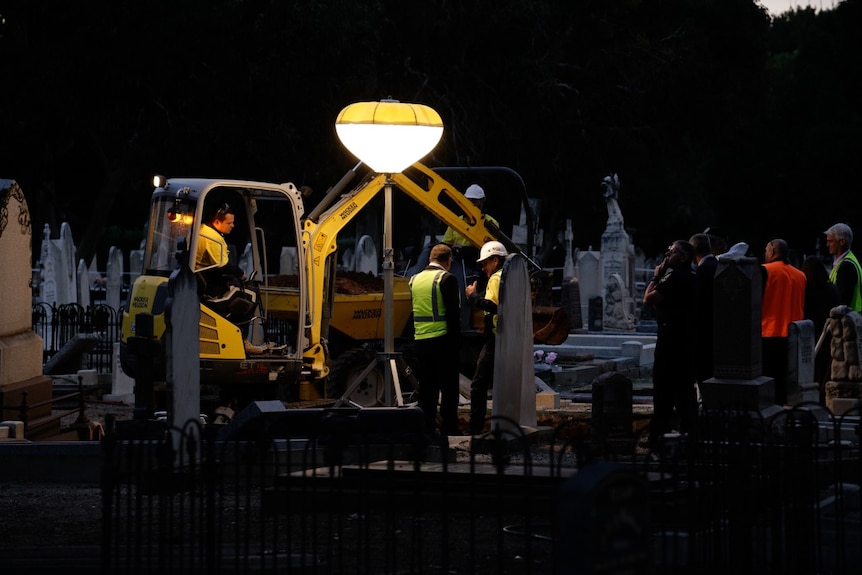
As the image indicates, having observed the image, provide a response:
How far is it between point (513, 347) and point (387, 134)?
7.58 ft

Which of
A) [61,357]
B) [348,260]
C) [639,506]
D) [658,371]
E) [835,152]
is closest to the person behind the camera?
[639,506]

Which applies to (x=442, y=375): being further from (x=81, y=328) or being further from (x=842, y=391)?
(x=81, y=328)

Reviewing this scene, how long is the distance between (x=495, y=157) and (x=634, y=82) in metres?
4.66

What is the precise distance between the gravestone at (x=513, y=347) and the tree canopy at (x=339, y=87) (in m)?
19.2

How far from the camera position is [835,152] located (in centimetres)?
5344

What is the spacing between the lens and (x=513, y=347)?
1340cm

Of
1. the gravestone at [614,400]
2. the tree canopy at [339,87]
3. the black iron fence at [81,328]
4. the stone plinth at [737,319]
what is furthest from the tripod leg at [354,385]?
the tree canopy at [339,87]

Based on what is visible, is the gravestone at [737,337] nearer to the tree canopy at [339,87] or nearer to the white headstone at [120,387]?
the white headstone at [120,387]

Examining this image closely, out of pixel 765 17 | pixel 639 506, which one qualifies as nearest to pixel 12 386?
pixel 639 506

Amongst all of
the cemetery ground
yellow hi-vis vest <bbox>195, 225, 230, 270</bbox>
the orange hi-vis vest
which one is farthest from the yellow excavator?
the orange hi-vis vest

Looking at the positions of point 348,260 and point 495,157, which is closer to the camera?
point 348,260

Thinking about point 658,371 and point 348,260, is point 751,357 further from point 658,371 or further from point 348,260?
point 348,260

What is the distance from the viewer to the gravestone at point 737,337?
41.4ft

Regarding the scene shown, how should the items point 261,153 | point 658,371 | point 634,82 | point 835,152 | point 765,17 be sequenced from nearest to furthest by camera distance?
point 658,371 → point 261,153 → point 634,82 → point 765,17 → point 835,152
